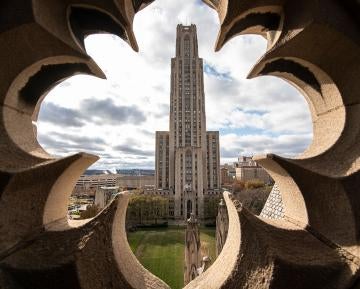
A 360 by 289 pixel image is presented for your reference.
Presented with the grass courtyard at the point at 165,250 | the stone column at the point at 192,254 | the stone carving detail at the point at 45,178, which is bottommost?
the grass courtyard at the point at 165,250

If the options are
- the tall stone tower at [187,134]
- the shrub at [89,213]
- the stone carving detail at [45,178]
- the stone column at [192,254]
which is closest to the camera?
the stone carving detail at [45,178]

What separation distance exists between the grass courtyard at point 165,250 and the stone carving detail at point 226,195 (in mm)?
22761

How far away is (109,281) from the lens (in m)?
2.27

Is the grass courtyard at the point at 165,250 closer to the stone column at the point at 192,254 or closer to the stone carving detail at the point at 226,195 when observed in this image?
the stone column at the point at 192,254

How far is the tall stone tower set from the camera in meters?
64.6

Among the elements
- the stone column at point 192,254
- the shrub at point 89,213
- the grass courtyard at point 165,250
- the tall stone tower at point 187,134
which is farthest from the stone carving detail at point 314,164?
the tall stone tower at point 187,134

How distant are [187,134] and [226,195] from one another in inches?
2686

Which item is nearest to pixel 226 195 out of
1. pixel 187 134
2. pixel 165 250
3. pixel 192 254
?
pixel 192 254

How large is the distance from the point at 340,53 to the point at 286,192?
1.39m

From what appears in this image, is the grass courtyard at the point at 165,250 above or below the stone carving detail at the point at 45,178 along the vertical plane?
below

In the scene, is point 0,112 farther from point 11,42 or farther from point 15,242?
point 15,242

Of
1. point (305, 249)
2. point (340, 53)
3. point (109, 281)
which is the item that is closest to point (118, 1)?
point (340, 53)

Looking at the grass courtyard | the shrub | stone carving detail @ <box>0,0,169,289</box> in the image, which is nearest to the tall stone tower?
the grass courtyard

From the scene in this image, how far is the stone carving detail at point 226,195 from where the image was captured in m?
2.24
